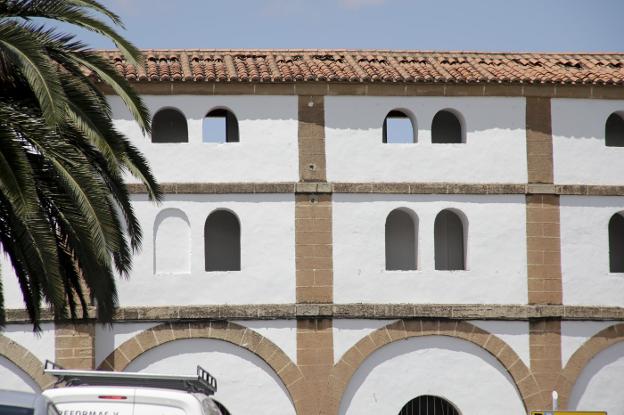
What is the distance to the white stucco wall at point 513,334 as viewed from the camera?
93.7 feet

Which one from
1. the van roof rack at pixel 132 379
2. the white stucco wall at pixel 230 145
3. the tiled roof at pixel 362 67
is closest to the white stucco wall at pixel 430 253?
the white stucco wall at pixel 230 145

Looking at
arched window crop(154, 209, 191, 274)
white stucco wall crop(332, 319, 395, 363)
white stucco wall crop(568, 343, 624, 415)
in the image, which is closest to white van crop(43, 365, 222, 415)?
white stucco wall crop(332, 319, 395, 363)

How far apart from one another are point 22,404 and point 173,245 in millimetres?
16419

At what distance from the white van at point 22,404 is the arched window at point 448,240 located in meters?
17.7

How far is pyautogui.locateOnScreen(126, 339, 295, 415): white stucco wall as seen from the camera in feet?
91.8

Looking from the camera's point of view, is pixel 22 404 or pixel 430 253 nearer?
pixel 22 404

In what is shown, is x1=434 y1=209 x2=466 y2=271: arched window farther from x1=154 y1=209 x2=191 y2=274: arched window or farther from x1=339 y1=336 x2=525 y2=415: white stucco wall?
x1=154 y1=209 x2=191 y2=274: arched window

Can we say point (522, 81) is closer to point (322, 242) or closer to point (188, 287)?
point (322, 242)

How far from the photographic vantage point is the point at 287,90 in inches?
1132

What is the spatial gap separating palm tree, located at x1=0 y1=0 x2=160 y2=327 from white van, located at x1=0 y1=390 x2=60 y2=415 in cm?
481

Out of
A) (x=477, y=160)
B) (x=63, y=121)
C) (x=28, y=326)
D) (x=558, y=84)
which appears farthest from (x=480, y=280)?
(x=63, y=121)

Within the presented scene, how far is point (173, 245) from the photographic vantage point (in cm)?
2852

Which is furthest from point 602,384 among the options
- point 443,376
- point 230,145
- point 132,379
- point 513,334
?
point 132,379

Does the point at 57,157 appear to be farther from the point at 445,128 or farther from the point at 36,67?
the point at 445,128
